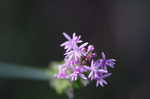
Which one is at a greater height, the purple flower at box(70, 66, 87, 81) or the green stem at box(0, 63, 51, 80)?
the green stem at box(0, 63, 51, 80)

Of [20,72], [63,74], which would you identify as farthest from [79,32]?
[63,74]

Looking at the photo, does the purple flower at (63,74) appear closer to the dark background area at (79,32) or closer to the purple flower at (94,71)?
the purple flower at (94,71)

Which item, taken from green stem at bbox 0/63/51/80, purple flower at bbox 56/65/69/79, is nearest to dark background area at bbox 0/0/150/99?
green stem at bbox 0/63/51/80

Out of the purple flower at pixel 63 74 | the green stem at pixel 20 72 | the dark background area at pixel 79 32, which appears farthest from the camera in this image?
the dark background area at pixel 79 32

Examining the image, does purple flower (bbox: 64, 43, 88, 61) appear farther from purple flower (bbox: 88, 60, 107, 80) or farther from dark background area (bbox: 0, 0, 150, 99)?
dark background area (bbox: 0, 0, 150, 99)

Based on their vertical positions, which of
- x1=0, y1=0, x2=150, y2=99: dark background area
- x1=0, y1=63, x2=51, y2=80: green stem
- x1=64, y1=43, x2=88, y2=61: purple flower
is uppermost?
Answer: x1=0, y1=0, x2=150, y2=99: dark background area

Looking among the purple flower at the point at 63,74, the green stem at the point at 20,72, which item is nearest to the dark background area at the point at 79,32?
the green stem at the point at 20,72
